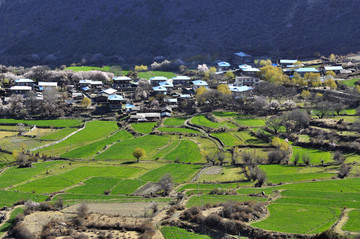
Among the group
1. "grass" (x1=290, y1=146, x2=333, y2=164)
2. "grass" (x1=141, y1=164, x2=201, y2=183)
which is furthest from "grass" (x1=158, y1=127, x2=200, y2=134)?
"grass" (x1=290, y1=146, x2=333, y2=164)

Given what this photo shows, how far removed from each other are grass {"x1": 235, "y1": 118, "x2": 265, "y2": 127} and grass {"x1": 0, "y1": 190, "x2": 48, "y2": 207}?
5091 centimetres

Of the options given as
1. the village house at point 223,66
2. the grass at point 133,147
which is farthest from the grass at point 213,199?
the village house at point 223,66

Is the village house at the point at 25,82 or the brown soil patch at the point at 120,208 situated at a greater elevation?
the village house at the point at 25,82

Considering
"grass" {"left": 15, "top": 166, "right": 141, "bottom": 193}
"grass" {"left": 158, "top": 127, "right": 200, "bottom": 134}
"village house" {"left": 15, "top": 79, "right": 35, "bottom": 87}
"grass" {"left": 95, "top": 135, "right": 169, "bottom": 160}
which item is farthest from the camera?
"village house" {"left": 15, "top": 79, "right": 35, "bottom": 87}

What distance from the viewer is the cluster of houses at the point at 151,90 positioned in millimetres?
120875

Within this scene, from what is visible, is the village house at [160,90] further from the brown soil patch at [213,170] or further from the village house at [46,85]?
the brown soil patch at [213,170]

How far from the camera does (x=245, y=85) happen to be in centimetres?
13612

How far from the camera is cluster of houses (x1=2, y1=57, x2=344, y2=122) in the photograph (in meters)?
121

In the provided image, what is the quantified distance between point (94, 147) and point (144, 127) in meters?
17.0

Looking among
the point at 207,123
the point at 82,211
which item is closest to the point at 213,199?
the point at 82,211

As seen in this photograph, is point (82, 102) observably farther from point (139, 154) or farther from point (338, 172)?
point (338, 172)

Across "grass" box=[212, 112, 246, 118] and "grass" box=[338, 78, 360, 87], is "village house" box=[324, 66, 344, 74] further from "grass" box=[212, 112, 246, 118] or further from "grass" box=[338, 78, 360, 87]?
"grass" box=[212, 112, 246, 118]

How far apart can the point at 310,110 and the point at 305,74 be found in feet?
86.7

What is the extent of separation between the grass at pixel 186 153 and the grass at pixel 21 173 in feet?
70.3
